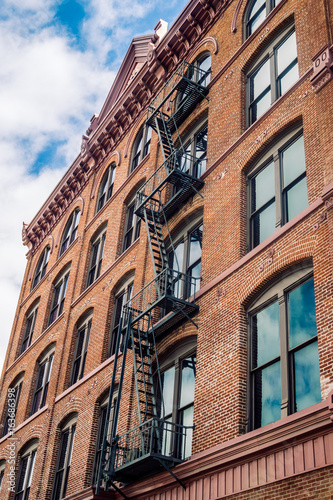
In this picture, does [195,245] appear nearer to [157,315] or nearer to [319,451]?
[157,315]

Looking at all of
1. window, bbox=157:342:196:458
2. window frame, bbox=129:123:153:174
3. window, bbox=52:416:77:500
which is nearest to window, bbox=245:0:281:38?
window frame, bbox=129:123:153:174

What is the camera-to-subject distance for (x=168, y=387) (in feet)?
55.8

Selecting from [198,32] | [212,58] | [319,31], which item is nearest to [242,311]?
[319,31]

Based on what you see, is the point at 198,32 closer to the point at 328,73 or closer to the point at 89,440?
the point at 328,73

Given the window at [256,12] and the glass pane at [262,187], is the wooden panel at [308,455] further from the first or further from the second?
the window at [256,12]

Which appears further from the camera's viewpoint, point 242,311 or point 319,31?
point 319,31

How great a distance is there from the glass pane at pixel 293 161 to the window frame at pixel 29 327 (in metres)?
19.1

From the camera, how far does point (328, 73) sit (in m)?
14.2

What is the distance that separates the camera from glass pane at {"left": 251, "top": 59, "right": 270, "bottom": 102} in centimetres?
1859

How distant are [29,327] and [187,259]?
632 inches

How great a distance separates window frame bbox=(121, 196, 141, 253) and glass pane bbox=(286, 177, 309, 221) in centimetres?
915

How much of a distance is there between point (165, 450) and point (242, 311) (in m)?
4.05

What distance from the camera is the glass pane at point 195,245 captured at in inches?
723

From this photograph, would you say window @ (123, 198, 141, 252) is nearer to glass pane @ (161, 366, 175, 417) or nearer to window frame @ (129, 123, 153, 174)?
window frame @ (129, 123, 153, 174)
